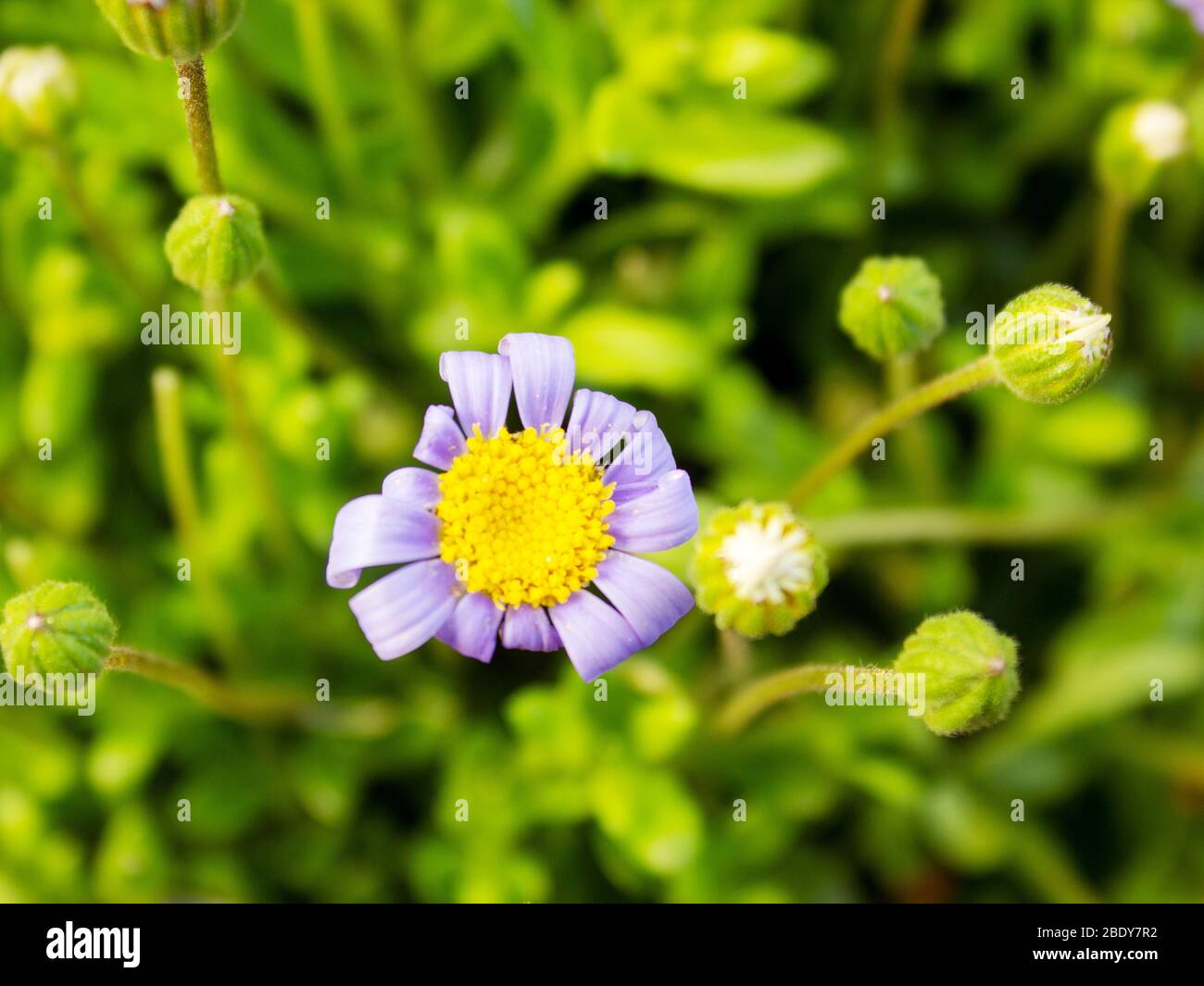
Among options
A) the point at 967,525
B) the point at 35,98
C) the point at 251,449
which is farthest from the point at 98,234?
the point at 967,525

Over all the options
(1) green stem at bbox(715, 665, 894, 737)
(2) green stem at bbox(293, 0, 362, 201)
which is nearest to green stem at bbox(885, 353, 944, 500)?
(1) green stem at bbox(715, 665, 894, 737)

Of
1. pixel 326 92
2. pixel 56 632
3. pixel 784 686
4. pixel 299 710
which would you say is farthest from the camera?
pixel 299 710

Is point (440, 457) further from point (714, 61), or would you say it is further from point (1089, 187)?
point (1089, 187)

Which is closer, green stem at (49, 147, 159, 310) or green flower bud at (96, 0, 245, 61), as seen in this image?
green flower bud at (96, 0, 245, 61)

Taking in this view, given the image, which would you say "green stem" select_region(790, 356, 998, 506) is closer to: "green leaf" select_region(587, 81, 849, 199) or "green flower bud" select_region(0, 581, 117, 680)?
"green leaf" select_region(587, 81, 849, 199)

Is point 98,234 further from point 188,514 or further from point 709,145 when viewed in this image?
point 709,145

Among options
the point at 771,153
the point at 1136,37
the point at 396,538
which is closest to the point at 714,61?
the point at 771,153
